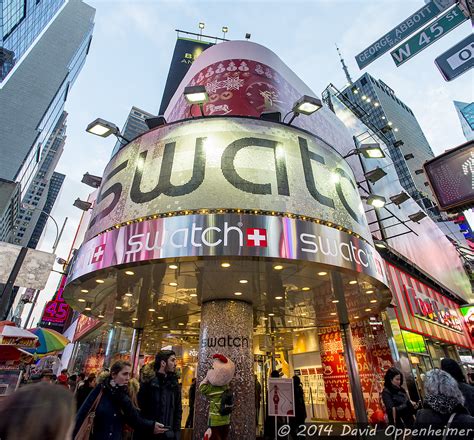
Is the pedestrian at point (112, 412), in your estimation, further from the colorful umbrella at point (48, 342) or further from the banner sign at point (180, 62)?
the banner sign at point (180, 62)

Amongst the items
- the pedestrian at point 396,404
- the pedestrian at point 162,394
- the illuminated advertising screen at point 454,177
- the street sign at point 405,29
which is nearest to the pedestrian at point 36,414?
the pedestrian at point 162,394

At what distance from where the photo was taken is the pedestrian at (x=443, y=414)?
8.77 ft

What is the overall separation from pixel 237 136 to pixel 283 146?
3.95ft

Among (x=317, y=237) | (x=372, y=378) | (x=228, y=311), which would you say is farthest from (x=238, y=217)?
(x=372, y=378)

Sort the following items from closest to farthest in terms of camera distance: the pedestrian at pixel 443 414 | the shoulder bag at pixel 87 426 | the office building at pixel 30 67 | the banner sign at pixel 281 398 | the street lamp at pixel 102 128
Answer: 1. the pedestrian at pixel 443 414
2. the shoulder bag at pixel 87 426
3. the banner sign at pixel 281 398
4. the street lamp at pixel 102 128
5. the office building at pixel 30 67

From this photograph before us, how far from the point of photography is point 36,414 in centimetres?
137

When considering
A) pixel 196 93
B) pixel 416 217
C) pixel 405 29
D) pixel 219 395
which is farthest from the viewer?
pixel 416 217

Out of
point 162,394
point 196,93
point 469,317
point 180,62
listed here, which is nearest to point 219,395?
point 162,394

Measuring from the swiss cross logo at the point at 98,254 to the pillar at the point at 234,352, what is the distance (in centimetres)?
346

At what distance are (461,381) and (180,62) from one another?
3627 centimetres

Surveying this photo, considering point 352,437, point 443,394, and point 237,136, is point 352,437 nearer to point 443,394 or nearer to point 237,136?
point 443,394

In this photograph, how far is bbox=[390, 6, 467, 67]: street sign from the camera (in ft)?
19.7

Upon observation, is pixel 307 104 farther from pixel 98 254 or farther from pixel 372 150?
pixel 98 254

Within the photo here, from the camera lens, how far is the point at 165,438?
456 cm
